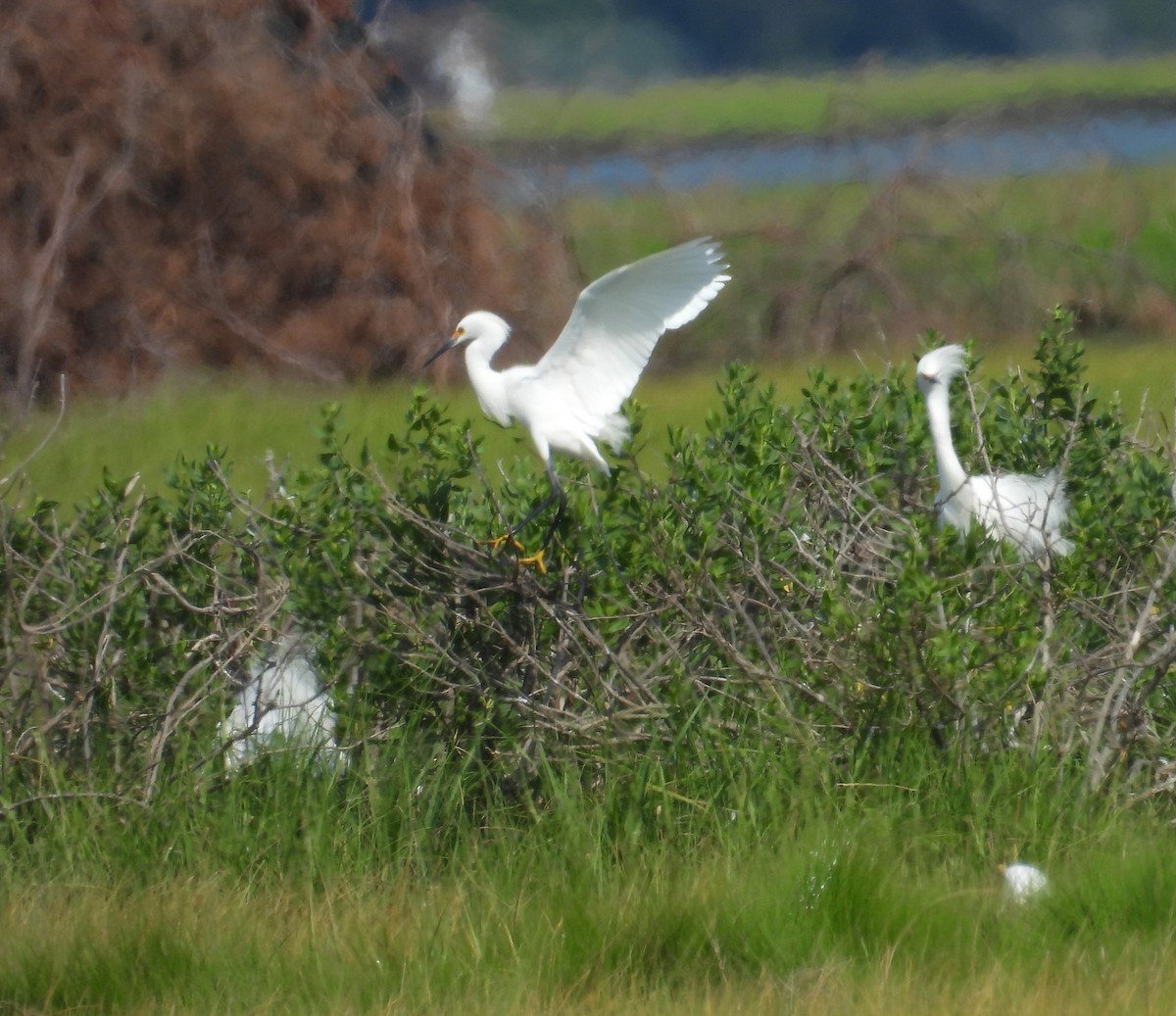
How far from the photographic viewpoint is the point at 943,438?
4.96 m

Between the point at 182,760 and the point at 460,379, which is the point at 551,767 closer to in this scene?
the point at 182,760

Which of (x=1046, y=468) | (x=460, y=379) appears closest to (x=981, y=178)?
(x=460, y=379)

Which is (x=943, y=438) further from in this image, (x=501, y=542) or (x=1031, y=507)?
(x=501, y=542)

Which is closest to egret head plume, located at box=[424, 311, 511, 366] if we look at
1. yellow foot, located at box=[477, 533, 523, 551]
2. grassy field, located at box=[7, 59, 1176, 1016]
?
yellow foot, located at box=[477, 533, 523, 551]

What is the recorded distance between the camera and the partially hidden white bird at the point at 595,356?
14.0 ft

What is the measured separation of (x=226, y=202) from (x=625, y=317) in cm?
725

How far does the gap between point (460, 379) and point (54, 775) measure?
7.38 metres

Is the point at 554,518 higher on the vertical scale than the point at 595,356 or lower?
lower

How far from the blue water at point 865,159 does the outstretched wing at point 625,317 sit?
7184 mm

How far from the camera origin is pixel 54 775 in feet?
12.5

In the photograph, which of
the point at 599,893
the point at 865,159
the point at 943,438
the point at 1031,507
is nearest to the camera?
the point at 599,893

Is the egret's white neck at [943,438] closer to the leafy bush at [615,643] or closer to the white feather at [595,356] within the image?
the leafy bush at [615,643]

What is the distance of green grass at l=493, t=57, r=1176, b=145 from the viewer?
34.8 feet

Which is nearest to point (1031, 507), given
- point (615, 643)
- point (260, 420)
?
point (615, 643)
